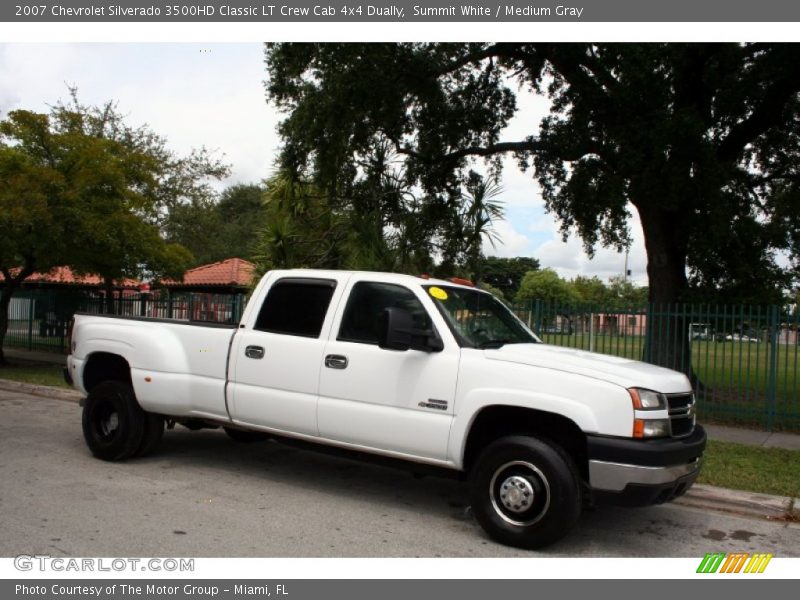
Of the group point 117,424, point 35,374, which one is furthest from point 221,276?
point 117,424

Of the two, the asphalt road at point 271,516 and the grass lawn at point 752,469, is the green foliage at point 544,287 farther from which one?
the asphalt road at point 271,516

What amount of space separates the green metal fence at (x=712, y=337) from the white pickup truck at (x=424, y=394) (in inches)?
247

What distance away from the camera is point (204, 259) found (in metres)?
41.6

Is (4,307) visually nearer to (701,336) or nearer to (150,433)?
(150,433)

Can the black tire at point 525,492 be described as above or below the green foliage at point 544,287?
below

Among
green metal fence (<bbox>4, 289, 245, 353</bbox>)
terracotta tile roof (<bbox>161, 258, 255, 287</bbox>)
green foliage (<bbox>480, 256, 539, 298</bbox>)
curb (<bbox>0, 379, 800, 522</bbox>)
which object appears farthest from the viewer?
green foliage (<bbox>480, 256, 539, 298</bbox>)

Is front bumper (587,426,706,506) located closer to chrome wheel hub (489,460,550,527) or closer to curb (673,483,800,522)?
chrome wheel hub (489,460,550,527)

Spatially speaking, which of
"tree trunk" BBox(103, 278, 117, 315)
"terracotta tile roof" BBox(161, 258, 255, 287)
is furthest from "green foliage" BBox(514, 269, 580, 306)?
"tree trunk" BBox(103, 278, 117, 315)

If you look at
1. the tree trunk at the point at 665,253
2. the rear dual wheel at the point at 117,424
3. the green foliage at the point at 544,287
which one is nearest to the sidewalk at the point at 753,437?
the tree trunk at the point at 665,253

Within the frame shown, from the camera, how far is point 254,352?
635 cm

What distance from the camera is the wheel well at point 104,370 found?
7.46 m

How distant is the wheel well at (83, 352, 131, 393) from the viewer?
7465 mm

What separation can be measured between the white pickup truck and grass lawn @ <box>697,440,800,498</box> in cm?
193

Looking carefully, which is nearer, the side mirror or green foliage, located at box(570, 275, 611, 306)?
the side mirror
